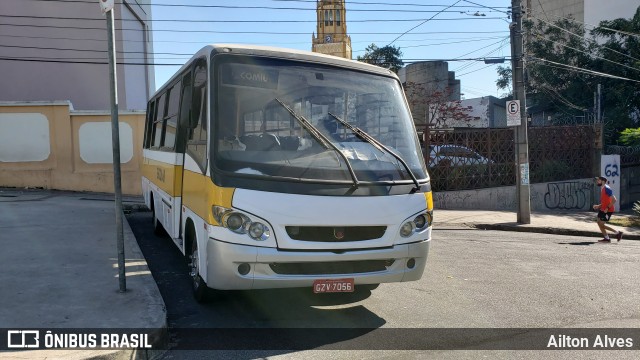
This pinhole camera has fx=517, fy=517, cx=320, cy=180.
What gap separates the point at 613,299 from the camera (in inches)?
246

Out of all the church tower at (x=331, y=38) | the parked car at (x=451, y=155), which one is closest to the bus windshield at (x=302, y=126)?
the parked car at (x=451, y=155)

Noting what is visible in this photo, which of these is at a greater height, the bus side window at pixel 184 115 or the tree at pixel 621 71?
the tree at pixel 621 71

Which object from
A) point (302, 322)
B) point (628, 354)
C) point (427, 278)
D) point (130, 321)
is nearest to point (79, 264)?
point (130, 321)

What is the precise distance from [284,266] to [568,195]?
57.0ft

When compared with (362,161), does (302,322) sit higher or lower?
lower

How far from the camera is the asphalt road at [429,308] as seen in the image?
14.9 feet

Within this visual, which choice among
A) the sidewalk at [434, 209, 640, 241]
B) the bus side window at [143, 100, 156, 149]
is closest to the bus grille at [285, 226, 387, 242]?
the bus side window at [143, 100, 156, 149]

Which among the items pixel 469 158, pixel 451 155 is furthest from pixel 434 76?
pixel 451 155

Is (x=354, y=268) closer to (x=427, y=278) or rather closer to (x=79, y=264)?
(x=427, y=278)

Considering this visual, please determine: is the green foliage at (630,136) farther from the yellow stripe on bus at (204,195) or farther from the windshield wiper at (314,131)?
the yellow stripe on bus at (204,195)

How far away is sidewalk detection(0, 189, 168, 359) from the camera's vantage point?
14.9ft

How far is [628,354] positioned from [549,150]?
16.0 meters

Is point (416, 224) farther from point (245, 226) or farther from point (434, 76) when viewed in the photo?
point (434, 76)

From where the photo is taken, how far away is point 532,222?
14.8 m
